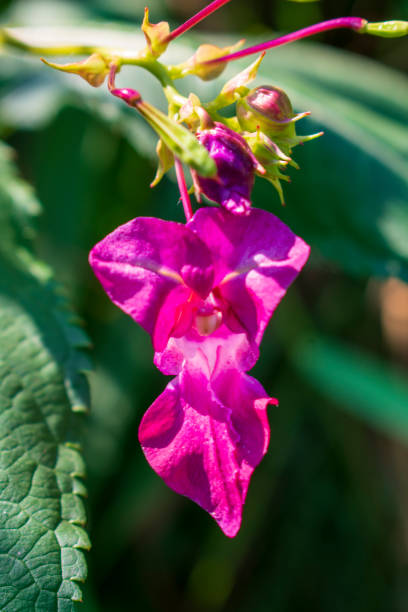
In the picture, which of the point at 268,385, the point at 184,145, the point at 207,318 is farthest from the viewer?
the point at 268,385

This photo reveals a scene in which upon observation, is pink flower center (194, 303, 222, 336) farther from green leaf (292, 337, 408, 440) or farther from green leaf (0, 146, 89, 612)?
green leaf (292, 337, 408, 440)

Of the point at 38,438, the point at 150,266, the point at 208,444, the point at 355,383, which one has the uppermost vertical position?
the point at 150,266

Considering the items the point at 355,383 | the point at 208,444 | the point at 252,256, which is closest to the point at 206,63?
the point at 252,256

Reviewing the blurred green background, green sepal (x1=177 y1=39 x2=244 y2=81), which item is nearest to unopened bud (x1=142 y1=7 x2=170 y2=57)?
green sepal (x1=177 y1=39 x2=244 y2=81)

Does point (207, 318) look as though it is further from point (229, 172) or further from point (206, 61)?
point (206, 61)

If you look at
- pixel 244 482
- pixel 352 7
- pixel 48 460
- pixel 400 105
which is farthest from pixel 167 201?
pixel 244 482

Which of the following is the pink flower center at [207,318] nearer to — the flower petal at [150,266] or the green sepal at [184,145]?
the flower petal at [150,266]

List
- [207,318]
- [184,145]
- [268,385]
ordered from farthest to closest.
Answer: [268,385], [207,318], [184,145]
